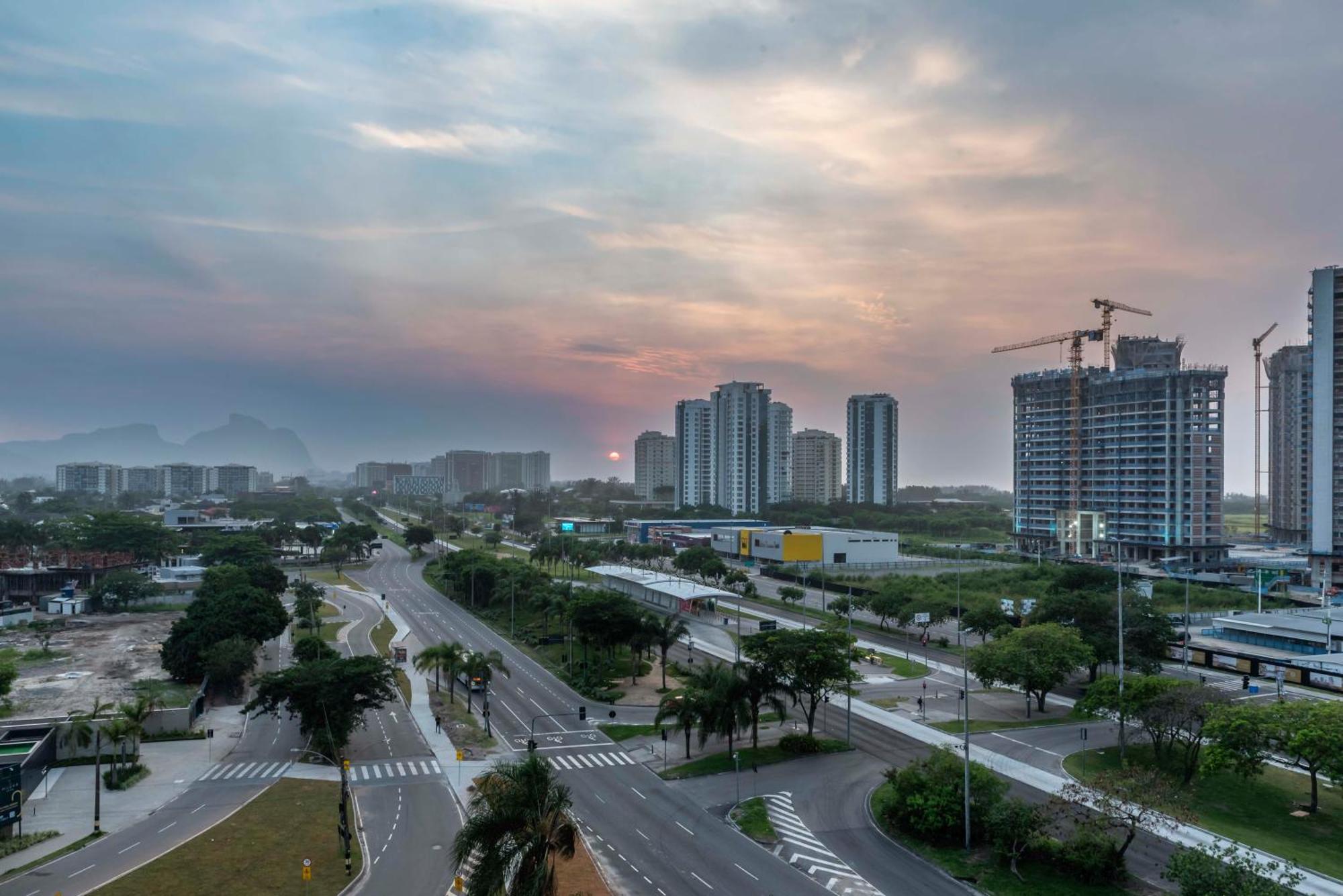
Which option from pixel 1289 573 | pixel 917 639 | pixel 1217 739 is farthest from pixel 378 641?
pixel 1289 573

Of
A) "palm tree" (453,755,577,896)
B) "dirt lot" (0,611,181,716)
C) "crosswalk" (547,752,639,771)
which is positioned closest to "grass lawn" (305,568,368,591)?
"dirt lot" (0,611,181,716)

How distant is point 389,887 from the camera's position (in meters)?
31.8

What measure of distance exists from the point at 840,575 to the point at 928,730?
232 feet

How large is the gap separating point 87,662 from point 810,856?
68233 mm

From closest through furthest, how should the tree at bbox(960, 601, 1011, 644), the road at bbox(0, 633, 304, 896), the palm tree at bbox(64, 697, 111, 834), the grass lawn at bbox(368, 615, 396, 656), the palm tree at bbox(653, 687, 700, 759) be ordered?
the road at bbox(0, 633, 304, 896), the palm tree at bbox(64, 697, 111, 834), the palm tree at bbox(653, 687, 700, 759), the tree at bbox(960, 601, 1011, 644), the grass lawn at bbox(368, 615, 396, 656)

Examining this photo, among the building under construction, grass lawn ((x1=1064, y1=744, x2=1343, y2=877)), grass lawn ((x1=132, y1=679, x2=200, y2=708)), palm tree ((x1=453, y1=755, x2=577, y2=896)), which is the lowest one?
grass lawn ((x1=132, y1=679, x2=200, y2=708))

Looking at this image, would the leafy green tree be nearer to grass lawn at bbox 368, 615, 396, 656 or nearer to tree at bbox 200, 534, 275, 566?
grass lawn at bbox 368, 615, 396, 656

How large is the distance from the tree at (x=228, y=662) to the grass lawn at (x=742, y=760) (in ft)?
99.4

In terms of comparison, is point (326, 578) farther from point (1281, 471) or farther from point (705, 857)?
point (1281, 471)

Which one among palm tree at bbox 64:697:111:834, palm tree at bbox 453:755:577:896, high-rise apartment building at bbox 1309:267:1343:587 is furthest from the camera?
high-rise apartment building at bbox 1309:267:1343:587

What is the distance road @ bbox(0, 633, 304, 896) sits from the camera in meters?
32.7

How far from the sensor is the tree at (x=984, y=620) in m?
72.8

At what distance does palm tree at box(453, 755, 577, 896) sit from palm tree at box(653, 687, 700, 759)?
2554cm

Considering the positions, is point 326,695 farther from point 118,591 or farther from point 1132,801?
point 118,591
